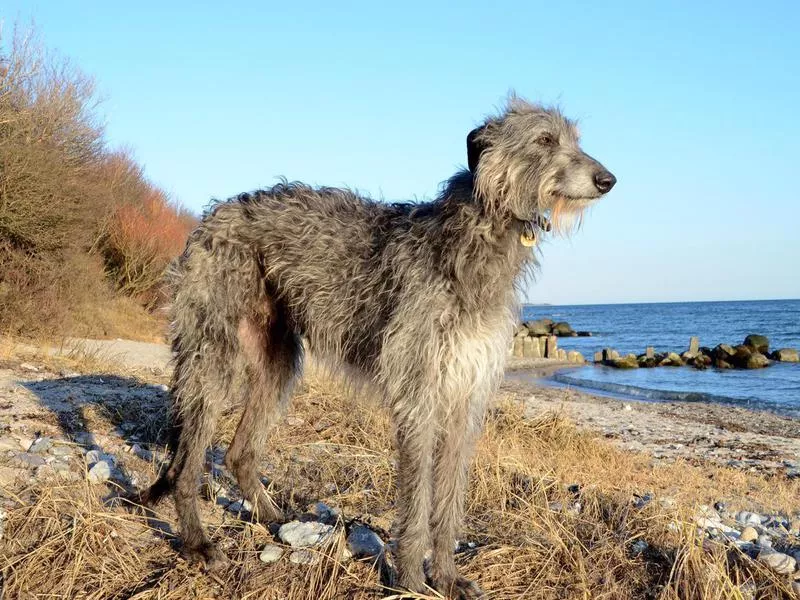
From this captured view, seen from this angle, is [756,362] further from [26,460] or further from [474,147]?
[26,460]

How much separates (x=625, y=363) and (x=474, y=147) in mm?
28932

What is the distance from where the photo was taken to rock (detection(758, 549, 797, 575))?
3783mm

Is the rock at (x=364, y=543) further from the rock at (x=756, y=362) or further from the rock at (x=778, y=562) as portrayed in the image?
the rock at (x=756, y=362)

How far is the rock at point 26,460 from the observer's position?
5215 mm

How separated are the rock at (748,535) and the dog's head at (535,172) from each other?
2.53 metres

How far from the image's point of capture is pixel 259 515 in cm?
475

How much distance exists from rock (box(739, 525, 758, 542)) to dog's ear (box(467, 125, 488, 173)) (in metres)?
3.07

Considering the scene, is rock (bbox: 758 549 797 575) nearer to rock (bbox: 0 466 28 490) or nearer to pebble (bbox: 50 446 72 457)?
rock (bbox: 0 466 28 490)

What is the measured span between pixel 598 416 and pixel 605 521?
36.1 ft

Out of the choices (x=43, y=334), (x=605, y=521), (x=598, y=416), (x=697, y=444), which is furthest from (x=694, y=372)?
(x=605, y=521)

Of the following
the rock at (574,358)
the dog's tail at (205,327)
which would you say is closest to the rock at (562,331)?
the rock at (574,358)

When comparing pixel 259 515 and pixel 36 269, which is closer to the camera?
pixel 259 515

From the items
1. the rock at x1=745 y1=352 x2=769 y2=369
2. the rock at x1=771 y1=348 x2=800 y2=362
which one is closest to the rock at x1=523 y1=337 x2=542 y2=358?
the rock at x1=745 y1=352 x2=769 y2=369

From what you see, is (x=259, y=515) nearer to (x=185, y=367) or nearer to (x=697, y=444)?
(x=185, y=367)
